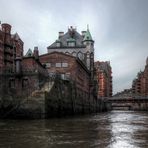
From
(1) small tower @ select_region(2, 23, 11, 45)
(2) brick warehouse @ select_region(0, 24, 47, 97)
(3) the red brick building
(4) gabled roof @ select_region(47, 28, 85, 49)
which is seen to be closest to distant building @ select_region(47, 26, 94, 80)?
(4) gabled roof @ select_region(47, 28, 85, 49)

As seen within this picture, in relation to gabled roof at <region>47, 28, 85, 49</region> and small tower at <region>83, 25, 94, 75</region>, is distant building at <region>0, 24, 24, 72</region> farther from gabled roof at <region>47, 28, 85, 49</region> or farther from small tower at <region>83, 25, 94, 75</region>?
small tower at <region>83, 25, 94, 75</region>

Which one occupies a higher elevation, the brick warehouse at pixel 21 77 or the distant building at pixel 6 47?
the distant building at pixel 6 47

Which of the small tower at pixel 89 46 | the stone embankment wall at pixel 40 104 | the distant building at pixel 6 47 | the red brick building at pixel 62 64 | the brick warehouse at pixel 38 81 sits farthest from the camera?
the small tower at pixel 89 46

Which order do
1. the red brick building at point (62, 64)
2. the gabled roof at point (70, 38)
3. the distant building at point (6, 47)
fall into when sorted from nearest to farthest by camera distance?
the red brick building at point (62, 64) → the distant building at point (6, 47) → the gabled roof at point (70, 38)

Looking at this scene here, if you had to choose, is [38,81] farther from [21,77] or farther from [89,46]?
[89,46]

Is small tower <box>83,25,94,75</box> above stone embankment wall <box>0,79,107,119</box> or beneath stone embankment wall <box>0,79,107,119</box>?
above

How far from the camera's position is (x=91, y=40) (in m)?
126

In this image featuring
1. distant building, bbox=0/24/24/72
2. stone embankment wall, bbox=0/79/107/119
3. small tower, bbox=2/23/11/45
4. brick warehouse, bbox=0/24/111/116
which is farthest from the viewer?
small tower, bbox=2/23/11/45

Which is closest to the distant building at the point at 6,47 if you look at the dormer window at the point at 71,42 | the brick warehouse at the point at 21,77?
the dormer window at the point at 71,42

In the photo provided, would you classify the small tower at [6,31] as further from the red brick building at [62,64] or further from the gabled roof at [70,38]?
the red brick building at [62,64]

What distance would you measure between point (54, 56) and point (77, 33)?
39.5 metres

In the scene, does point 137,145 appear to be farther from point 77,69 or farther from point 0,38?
point 0,38

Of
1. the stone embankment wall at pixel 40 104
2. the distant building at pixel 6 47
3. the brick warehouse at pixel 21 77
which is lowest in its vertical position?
the stone embankment wall at pixel 40 104

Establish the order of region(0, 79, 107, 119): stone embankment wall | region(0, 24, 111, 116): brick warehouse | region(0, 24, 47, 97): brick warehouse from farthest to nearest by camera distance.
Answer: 1. region(0, 24, 47, 97): brick warehouse
2. region(0, 24, 111, 116): brick warehouse
3. region(0, 79, 107, 119): stone embankment wall
